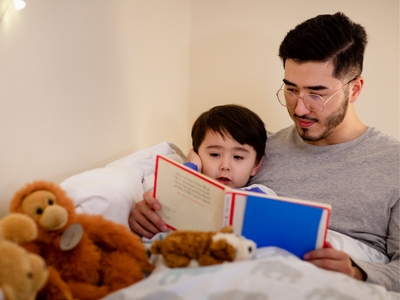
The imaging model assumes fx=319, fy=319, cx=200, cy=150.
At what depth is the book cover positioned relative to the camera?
77 cm

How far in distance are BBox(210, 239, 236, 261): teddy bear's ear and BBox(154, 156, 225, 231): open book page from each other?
14 cm

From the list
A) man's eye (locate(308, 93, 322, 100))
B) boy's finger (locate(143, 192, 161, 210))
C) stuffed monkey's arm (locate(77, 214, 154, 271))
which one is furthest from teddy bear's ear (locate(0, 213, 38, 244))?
man's eye (locate(308, 93, 322, 100))

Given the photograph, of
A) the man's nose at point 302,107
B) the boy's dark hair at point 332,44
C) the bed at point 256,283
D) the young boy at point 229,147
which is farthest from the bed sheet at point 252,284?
the boy's dark hair at point 332,44

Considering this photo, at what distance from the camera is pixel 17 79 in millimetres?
925

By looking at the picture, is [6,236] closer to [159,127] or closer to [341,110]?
[341,110]

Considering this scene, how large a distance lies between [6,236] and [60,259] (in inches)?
4.7

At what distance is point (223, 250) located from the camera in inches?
27.4

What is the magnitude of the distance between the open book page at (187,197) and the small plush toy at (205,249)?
0.41 feet

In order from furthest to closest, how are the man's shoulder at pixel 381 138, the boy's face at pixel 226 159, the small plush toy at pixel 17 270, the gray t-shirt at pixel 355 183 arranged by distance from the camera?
the boy's face at pixel 226 159 → the man's shoulder at pixel 381 138 → the gray t-shirt at pixel 355 183 → the small plush toy at pixel 17 270

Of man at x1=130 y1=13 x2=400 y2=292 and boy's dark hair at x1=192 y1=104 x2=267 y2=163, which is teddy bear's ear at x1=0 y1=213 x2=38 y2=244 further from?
boy's dark hair at x1=192 y1=104 x2=267 y2=163

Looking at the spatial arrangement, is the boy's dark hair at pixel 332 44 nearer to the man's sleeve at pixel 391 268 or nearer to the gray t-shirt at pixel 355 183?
the gray t-shirt at pixel 355 183

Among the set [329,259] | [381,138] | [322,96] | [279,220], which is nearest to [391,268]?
[329,259]

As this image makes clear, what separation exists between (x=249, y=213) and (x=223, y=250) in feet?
0.47

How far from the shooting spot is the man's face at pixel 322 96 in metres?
1.18
